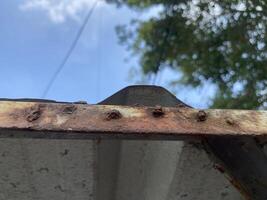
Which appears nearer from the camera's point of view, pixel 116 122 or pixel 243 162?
pixel 116 122

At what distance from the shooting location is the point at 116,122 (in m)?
1.15

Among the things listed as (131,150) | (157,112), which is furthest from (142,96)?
(157,112)

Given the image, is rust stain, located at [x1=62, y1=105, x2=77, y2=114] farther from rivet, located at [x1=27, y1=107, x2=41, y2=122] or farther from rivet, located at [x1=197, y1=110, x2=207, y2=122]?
rivet, located at [x1=197, y1=110, x2=207, y2=122]

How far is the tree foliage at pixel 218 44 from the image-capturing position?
573cm

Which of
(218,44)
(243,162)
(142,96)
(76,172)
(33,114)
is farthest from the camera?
(218,44)

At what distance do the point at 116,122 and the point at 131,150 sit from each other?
47 centimetres

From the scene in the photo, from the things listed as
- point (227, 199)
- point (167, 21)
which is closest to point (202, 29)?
point (167, 21)

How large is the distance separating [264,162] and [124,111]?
1.22 feet

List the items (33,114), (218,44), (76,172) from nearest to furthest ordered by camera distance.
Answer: (33,114), (76,172), (218,44)

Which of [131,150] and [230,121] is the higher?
[230,121]

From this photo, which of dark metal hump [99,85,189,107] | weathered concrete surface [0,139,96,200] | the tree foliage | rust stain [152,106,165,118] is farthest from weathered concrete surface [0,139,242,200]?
the tree foliage

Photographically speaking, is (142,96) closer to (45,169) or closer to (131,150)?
(131,150)

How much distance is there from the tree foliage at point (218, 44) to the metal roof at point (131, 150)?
3.96 meters

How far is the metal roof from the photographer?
1.14 metres
